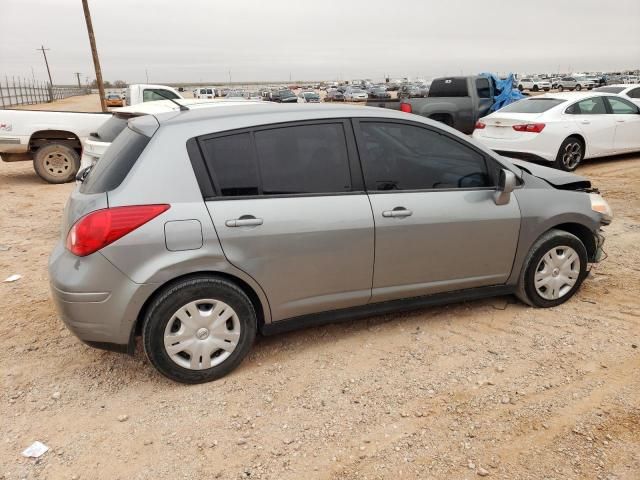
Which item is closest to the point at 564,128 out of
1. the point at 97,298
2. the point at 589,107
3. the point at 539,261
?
the point at 589,107

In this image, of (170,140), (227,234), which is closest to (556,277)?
(227,234)

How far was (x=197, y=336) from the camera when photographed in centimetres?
298

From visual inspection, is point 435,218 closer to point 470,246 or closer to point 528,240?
point 470,246

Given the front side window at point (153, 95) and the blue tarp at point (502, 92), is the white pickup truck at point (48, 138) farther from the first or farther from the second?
the blue tarp at point (502, 92)

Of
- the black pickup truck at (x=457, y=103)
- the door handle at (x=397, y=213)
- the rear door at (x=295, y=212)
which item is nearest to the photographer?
the rear door at (x=295, y=212)

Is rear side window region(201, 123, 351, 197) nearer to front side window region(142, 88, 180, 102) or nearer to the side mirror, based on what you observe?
the side mirror

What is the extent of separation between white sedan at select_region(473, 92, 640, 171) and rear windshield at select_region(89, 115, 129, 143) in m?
6.45

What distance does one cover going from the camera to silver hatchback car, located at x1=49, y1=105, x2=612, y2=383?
9.23 feet

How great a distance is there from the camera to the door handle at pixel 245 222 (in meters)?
2.91

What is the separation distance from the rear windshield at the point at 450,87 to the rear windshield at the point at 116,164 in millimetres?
11768

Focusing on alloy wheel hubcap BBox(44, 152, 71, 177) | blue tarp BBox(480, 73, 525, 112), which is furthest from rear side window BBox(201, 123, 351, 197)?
blue tarp BBox(480, 73, 525, 112)

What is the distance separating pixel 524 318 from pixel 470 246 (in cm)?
80

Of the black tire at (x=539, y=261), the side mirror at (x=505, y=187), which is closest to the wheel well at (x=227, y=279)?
the side mirror at (x=505, y=187)

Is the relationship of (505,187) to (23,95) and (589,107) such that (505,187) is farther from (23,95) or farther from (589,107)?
(23,95)
